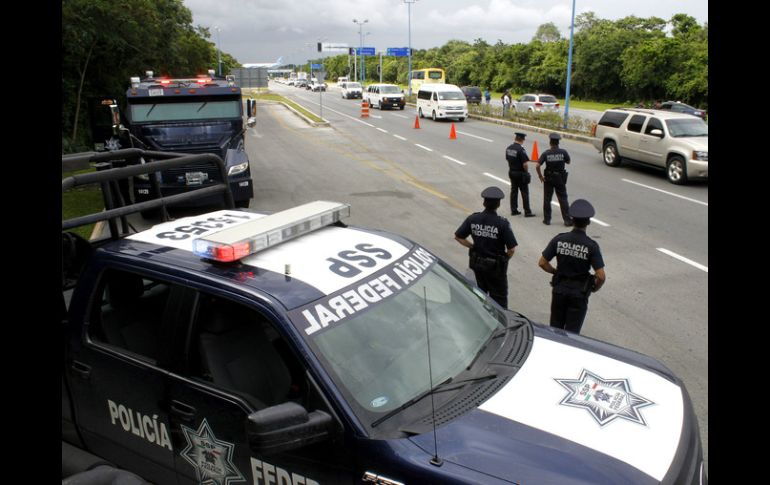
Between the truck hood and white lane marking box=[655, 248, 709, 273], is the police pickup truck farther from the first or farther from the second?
white lane marking box=[655, 248, 709, 273]

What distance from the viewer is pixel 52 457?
1.83 metres

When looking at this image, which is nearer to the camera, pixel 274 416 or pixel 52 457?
pixel 52 457

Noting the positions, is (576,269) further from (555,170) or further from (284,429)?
(555,170)

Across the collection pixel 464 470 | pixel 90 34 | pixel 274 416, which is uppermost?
pixel 90 34

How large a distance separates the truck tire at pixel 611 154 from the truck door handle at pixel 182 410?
17.4 meters

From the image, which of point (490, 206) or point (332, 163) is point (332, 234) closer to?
point (490, 206)

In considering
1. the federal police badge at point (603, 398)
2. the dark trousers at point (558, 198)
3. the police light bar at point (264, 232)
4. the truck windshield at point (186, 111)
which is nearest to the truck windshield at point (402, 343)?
the federal police badge at point (603, 398)

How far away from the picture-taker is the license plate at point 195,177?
12.7 meters

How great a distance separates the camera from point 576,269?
5.86 meters

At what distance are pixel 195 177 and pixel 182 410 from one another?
10094 millimetres

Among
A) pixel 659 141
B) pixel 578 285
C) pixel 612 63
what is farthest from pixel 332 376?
pixel 612 63

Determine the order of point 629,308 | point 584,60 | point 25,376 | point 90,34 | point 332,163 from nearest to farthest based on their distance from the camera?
1. point 25,376
2. point 629,308
3. point 90,34
4. point 332,163
5. point 584,60

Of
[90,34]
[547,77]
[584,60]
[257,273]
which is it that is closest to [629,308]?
[257,273]
